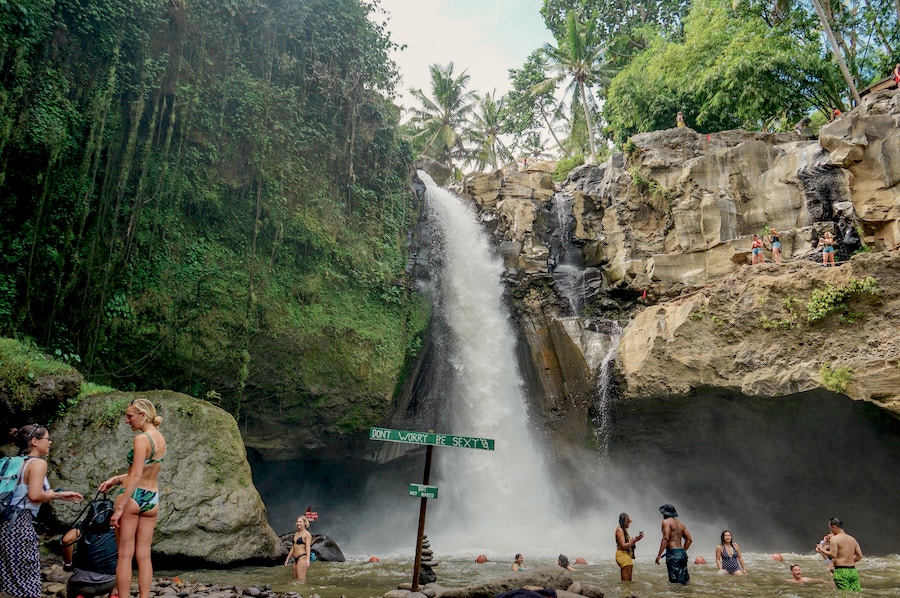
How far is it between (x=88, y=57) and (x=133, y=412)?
36.6 feet

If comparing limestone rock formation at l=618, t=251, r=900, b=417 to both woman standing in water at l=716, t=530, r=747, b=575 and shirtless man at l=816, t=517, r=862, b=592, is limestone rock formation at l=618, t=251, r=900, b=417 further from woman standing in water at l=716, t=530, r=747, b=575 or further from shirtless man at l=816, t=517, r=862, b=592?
shirtless man at l=816, t=517, r=862, b=592

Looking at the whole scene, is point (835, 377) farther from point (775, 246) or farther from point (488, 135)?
point (488, 135)

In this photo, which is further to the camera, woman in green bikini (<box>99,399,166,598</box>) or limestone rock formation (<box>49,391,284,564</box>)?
limestone rock formation (<box>49,391,284,564</box>)

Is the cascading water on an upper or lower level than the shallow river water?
upper

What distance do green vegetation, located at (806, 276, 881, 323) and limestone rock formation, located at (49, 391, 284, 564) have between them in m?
12.8

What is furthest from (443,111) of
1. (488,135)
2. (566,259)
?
(566,259)

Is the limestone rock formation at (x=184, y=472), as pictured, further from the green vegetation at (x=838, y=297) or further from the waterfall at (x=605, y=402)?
the green vegetation at (x=838, y=297)

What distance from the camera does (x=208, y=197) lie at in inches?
556

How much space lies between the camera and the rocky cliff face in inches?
524

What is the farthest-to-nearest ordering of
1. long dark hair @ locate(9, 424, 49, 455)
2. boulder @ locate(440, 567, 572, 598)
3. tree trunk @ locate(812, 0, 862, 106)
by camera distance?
tree trunk @ locate(812, 0, 862, 106) < boulder @ locate(440, 567, 572, 598) < long dark hair @ locate(9, 424, 49, 455)

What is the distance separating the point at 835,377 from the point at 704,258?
19.6 ft

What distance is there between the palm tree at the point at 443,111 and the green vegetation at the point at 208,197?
756 inches

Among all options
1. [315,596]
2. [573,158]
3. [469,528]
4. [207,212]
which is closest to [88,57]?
[207,212]

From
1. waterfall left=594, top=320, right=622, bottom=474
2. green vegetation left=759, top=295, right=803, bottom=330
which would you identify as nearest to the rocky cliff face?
green vegetation left=759, top=295, right=803, bottom=330
